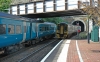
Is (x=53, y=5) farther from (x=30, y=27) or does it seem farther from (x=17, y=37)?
(x=17, y=37)

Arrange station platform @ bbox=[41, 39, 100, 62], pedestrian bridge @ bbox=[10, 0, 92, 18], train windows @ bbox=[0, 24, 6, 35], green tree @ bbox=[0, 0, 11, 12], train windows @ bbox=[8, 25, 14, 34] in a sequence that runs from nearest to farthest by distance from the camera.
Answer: train windows @ bbox=[0, 24, 6, 35], station platform @ bbox=[41, 39, 100, 62], train windows @ bbox=[8, 25, 14, 34], pedestrian bridge @ bbox=[10, 0, 92, 18], green tree @ bbox=[0, 0, 11, 12]

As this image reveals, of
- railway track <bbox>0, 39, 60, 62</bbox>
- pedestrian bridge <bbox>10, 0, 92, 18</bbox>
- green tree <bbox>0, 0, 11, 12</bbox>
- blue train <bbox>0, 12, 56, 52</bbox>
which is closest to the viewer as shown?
blue train <bbox>0, 12, 56, 52</bbox>

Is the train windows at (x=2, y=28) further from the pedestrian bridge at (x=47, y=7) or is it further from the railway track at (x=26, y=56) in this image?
the pedestrian bridge at (x=47, y=7)

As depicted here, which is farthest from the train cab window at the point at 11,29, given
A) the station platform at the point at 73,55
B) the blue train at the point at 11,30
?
the station platform at the point at 73,55

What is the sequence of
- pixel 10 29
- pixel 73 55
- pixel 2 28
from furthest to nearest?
pixel 73 55 → pixel 10 29 → pixel 2 28

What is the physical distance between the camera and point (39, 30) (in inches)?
1137

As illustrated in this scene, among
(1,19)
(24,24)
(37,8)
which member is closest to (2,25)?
(1,19)

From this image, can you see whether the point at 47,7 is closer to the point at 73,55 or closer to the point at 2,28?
the point at 73,55

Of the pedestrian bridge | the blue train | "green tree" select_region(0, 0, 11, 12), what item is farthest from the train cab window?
"green tree" select_region(0, 0, 11, 12)

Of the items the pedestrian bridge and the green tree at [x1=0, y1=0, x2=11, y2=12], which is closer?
the pedestrian bridge

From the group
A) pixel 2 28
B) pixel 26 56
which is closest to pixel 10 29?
pixel 2 28

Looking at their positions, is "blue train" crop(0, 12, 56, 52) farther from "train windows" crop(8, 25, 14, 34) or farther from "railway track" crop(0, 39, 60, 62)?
"railway track" crop(0, 39, 60, 62)

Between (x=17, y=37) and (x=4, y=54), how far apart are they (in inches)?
64.6

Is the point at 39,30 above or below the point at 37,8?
below
